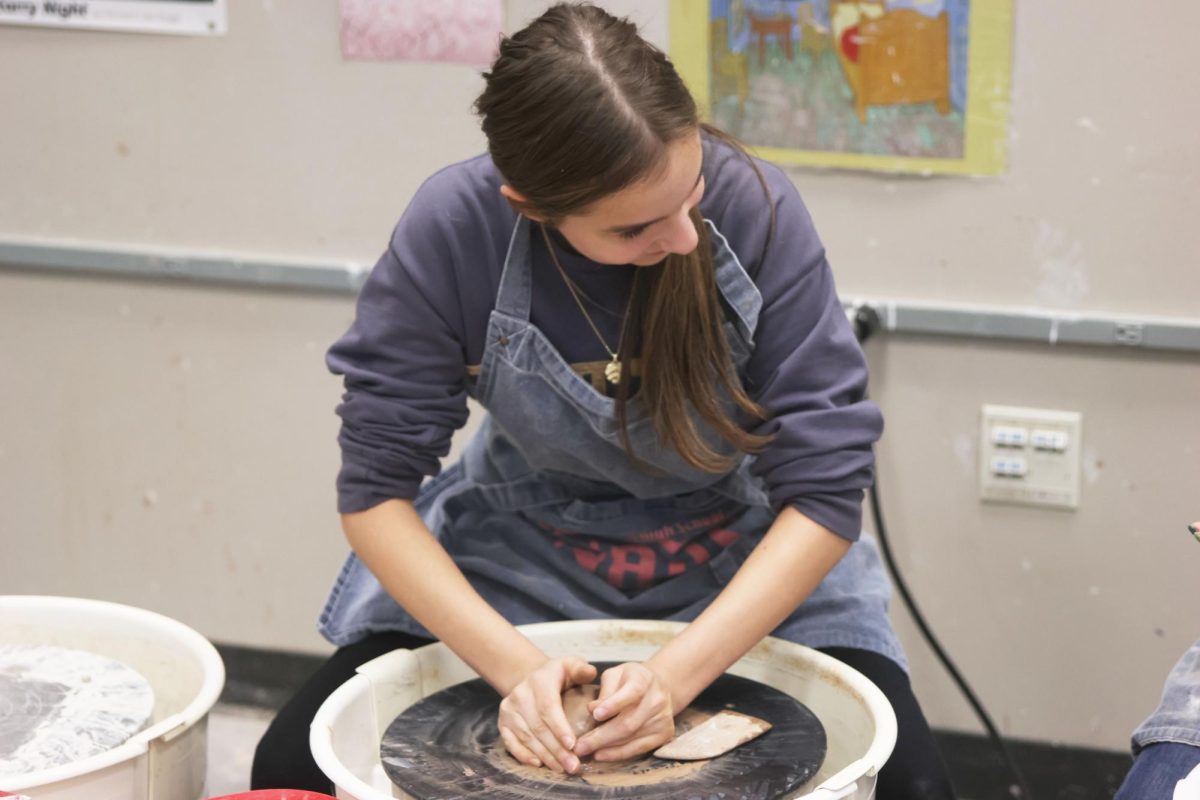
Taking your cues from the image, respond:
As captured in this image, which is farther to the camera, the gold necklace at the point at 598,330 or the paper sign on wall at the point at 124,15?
the paper sign on wall at the point at 124,15

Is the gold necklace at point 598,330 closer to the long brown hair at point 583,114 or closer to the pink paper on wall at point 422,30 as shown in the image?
the long brown hair at point 583,114

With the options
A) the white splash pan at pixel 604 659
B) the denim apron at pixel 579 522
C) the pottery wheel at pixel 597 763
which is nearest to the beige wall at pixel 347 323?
the denim apron at pixel 579 522

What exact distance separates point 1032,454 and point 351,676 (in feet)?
2.81

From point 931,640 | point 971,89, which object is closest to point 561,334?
point 971,89

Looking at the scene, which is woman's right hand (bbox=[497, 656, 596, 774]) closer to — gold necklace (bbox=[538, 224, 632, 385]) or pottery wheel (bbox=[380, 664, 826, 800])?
pottery wheel (bbox=[380, 664, 826, 800])

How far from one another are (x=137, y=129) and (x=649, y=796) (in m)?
1.27

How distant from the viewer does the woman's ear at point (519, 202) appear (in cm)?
106

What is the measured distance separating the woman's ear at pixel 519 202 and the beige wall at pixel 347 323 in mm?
599

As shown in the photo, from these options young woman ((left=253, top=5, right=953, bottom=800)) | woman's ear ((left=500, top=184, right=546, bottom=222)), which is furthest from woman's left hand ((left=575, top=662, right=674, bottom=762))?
woman's ear ((left=500, top=184, right=546, bottom=222))

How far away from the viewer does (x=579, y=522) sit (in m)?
1.28

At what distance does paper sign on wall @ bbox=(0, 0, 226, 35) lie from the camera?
5.82 feet

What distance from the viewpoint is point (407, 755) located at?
104 cm

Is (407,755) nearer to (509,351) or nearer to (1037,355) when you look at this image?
(509,351)

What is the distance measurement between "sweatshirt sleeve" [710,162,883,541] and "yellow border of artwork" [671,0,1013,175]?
0.38 metres
